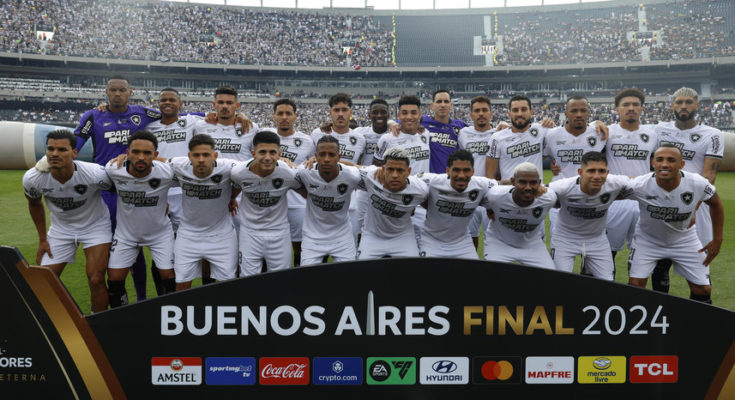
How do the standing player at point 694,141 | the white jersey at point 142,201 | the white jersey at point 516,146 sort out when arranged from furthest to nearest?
the white jersey at point 516,146
the standing player at point 694,141
the white jersey at point 142,201

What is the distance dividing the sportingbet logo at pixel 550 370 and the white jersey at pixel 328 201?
288 cm

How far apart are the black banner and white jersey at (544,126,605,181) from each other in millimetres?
4208

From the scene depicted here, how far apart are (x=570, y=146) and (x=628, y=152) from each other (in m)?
0.60

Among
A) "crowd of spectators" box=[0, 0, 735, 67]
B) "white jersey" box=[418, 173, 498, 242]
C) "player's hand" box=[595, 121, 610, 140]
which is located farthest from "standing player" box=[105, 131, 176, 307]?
"crowd of spectators" box=[0, 0, 735, 67]

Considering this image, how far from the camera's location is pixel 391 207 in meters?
4.90

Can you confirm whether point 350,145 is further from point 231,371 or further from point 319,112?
point 319,112

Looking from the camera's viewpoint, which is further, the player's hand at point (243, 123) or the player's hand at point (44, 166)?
the player's hand at point (243, 123)

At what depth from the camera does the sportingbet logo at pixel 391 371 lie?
2379 millimetres

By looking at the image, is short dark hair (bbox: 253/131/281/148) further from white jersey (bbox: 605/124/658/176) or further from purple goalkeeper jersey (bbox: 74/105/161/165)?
white jersey (bbox: 605/124/658/176)

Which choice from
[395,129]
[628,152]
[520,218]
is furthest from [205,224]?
[628,152]

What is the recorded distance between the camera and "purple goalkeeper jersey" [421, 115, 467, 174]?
6.97m

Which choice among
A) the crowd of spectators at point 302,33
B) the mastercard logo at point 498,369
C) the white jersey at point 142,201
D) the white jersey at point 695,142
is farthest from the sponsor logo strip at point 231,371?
the crowd of spectators at point 302,33

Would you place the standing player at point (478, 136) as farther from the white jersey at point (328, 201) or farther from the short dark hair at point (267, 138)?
the short dark hair at point (267, 138)

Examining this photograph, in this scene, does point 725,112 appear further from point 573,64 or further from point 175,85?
point 175,85
